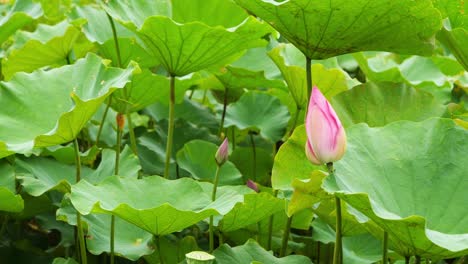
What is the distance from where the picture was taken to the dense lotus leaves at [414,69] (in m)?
2.08

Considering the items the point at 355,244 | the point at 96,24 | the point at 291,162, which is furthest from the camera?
the point at 96,24

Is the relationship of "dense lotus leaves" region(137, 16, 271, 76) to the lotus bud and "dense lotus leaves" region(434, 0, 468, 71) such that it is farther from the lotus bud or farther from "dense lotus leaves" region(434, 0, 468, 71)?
"dense lotus leaves" region(434, 0, 468, 71)

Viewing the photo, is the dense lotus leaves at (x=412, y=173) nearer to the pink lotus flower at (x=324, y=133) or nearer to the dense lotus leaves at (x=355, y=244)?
the pink lotus flower at (x=324, y=133)

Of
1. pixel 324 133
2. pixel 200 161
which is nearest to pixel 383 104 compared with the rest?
pixel 324 133

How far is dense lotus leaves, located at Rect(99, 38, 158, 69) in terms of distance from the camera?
203 cm

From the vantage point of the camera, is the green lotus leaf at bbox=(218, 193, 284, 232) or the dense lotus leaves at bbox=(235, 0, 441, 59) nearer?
the dense lotus leaves at bbox=(235, 0, 441, 59)

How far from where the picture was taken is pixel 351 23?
1.43m

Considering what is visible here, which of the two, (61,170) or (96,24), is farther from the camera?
(96,24)

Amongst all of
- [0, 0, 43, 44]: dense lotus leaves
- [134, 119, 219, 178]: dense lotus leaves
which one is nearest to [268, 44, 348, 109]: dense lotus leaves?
[134, 119, 219, 178]: dense lotus leaves

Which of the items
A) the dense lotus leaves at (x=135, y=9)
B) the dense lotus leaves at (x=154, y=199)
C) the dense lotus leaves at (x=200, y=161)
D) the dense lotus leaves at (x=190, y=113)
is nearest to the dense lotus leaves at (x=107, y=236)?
the dense lotus leaves at (x=154, y=199)

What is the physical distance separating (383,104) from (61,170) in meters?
0.75

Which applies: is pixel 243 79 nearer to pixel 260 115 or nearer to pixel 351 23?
pixel 260 115

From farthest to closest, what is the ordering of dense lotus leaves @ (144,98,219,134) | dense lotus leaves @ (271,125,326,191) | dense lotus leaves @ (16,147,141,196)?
dense lotus leaves @ (144,98,219,134) → dense lotus leaves @ (16,147,141,196) → dense lotus leaves @ (271,125,326,191)

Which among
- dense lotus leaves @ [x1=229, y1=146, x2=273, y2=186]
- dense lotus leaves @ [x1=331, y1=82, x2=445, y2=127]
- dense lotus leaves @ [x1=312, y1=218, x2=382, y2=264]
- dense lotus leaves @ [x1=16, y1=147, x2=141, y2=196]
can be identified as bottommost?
dense lotus leaves @ [x1=229, y1=146, x2=273, y2=186]
